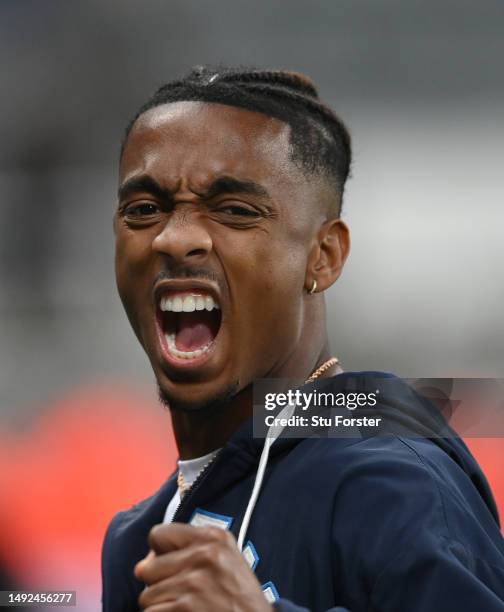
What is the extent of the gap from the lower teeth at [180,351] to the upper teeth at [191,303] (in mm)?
71

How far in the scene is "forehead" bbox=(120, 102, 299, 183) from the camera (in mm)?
1516

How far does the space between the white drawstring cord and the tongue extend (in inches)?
8.7

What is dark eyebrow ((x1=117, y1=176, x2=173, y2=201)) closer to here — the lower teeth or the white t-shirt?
the lower teeth

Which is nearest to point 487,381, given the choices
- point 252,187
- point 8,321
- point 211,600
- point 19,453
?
point 252,187

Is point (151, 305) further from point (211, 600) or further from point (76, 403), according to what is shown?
point (76, 403)

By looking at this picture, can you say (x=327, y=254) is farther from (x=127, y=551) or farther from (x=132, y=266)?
(x=127, y=551)

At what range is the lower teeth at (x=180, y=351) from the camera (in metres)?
1.55

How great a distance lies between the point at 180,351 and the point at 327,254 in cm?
29

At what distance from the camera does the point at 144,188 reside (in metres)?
1.57

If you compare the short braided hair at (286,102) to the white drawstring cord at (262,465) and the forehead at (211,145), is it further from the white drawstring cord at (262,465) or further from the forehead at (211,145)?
the white drawstring cord at (262,465)

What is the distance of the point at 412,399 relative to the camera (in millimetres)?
1528

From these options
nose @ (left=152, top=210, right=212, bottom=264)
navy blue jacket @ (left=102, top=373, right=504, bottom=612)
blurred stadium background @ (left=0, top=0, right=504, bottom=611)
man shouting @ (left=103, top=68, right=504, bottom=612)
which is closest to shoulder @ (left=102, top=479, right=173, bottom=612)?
man shouting @ (left=103, top=68, right=504, bottom=612)

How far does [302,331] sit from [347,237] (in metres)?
0.20

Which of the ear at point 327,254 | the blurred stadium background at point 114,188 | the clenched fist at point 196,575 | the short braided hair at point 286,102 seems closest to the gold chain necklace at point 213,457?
the ear at point 327,254
